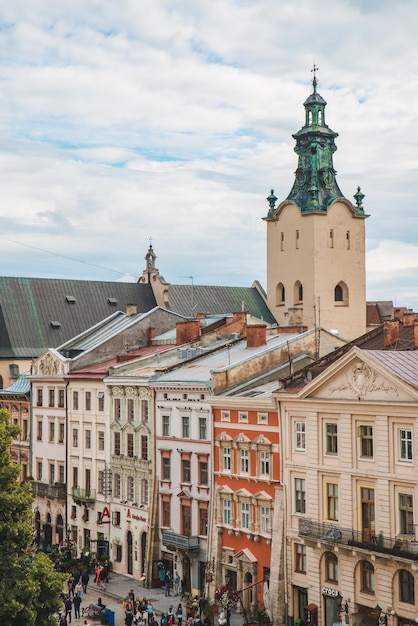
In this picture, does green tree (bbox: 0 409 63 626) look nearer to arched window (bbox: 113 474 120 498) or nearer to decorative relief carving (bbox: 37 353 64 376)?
arched window (bbox: 113 474 120 498)

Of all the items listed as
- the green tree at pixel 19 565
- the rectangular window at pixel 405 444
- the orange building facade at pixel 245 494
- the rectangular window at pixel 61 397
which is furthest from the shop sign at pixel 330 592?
the rectangular window at pixel 61 397

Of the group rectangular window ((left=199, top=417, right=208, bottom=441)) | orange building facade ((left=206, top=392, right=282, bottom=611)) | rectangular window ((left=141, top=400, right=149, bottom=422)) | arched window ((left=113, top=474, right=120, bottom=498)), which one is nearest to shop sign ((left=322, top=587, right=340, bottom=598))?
orange building facade ((left=206, top=392, right=282, bottom=611))

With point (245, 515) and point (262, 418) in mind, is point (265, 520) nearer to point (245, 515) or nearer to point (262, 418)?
point (245, 515)

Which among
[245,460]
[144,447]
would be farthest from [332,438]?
[144,447]

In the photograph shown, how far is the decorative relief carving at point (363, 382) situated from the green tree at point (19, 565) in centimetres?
1554

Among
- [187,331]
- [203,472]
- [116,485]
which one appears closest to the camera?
[203,472]

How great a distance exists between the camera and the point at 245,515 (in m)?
55.7

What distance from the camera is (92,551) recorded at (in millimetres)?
70375

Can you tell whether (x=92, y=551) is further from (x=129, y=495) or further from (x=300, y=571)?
(x=300, y=571)

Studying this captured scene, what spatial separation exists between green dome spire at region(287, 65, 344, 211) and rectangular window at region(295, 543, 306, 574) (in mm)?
64366

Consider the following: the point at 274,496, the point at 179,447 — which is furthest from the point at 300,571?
the point at 179,447

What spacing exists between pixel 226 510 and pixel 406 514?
534 inches

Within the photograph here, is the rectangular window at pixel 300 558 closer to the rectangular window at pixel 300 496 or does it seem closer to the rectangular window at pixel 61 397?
the rectangular window at pixel 300 496

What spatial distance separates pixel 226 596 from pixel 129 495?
583 inches
